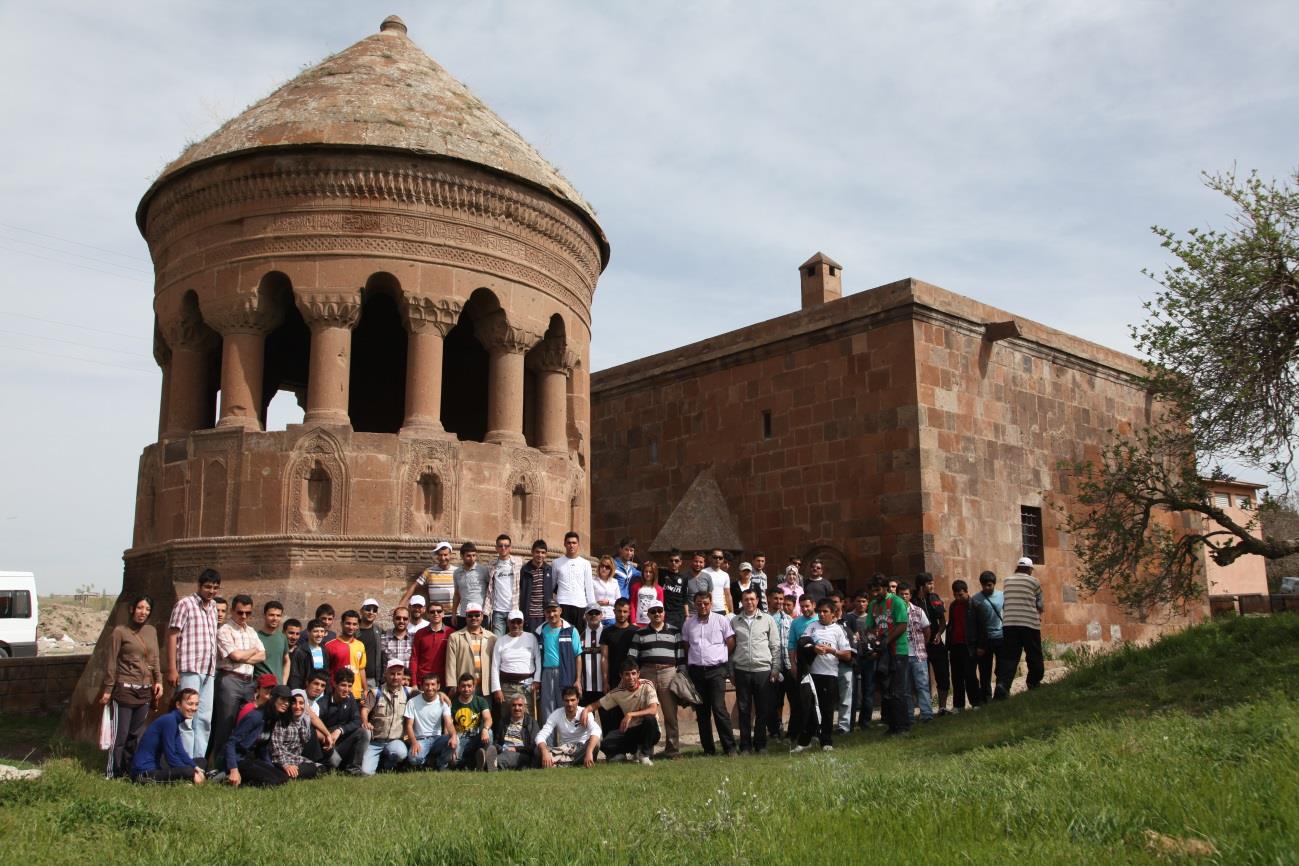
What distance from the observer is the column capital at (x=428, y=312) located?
1323cm

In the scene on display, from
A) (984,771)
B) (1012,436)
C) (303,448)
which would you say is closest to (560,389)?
(303,448)

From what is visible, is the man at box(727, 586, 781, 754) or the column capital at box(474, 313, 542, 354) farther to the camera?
the column capital at box(474, 313, 542, 354)

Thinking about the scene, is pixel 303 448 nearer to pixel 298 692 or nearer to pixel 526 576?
pixel 526 576

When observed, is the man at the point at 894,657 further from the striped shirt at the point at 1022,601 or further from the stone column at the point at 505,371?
the stone column at the point at 505,371

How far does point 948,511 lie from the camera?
16.3 meters

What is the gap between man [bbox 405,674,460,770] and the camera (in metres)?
9.47

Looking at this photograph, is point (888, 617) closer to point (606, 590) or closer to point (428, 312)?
point (606, 590)

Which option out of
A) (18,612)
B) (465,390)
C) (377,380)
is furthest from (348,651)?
(18,612)

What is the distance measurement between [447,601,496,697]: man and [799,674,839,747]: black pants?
282 centimetres

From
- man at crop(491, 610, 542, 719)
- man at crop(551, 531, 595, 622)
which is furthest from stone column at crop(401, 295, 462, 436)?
man at crop(491, 610, 542, 719)

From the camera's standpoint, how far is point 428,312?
13281 millimetres

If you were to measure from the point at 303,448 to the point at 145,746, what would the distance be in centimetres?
452

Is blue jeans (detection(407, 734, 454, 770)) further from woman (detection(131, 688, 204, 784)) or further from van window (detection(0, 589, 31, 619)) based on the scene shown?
van window (detection(0, 589, 31, 619))

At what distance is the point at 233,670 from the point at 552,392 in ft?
21.0
